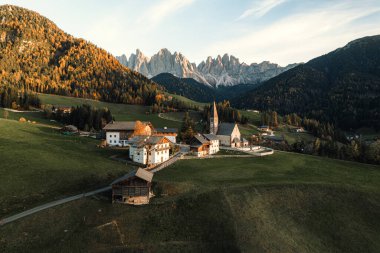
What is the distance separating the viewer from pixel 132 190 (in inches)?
1810

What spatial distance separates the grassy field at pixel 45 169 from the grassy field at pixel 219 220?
13.8 feet

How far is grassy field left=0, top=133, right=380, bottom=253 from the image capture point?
3591 centimetres

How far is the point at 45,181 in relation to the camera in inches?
1934

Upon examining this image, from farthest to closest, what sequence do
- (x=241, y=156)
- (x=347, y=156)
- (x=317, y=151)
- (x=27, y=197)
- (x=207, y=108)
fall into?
1. (x=207, y=108)
2. (x=317, y=151)
3. (x=347, y=156)
4. (x=241, y=156)
5. (x=27, y=197)

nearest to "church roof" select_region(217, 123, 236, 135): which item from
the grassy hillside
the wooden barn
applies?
the grassy hillside

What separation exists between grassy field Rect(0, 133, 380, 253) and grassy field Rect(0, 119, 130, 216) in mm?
4197

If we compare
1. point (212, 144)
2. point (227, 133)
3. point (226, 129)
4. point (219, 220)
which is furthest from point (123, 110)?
point (219, 220)

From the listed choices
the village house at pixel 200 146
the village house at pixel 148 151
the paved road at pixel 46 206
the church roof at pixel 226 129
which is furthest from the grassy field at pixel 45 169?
the church roof at pixel 226 129

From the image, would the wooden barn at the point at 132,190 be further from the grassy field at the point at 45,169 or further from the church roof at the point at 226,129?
the church roof at the point at 226,129

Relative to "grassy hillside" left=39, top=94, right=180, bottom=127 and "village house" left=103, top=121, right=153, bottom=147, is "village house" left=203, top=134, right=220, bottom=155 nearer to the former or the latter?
"village house" left=103, top=121, right=153, bottom=147

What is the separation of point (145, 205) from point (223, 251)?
15.2 metres

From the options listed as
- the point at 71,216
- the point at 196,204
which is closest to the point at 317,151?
the point at 196,204

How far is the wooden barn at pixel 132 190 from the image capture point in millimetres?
45688

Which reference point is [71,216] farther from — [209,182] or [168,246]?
[209,182]
